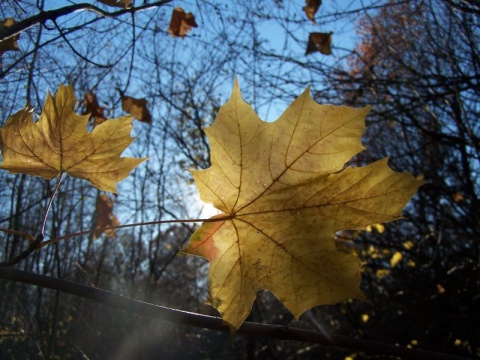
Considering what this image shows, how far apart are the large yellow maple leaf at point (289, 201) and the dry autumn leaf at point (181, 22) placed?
307 centimetres

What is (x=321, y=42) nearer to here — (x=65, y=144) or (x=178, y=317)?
(x=65, y=144)

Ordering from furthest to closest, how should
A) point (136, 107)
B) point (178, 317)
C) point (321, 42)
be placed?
point (321, 42) < point (136, 107) < point (178, 317)

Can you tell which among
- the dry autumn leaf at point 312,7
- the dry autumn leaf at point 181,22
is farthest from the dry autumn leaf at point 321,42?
the dry autumn leaf at point 181,22

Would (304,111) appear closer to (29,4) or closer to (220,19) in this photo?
(29,4)

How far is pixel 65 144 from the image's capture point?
3.15 ft

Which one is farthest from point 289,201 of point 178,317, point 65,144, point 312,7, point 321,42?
point 321,42

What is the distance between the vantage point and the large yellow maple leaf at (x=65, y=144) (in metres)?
0.91

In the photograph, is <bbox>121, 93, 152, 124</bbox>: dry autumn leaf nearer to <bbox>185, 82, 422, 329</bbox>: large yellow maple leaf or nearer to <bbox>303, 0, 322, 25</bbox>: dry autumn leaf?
<bbox>303, 0, 322, 25</bbox>: dry autumn leaf

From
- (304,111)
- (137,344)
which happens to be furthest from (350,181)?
(137,344)

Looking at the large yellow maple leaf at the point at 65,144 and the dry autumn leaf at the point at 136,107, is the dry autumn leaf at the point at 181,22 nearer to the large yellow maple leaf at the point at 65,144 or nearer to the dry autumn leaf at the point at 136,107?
the dry autumn leaf at the point at 136,107

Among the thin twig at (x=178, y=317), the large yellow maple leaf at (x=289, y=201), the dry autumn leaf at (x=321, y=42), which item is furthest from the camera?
the dry autumn leaf at (x=321, y=42)

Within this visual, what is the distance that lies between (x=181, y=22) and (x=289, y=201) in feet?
10.8

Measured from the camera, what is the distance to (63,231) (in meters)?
6.48

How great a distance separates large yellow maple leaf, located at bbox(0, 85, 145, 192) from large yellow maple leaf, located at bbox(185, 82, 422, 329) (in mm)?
254
